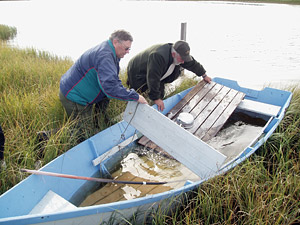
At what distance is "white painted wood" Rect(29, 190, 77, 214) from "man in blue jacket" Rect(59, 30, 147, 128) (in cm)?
123

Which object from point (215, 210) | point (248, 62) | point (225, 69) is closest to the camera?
point (215, 210)

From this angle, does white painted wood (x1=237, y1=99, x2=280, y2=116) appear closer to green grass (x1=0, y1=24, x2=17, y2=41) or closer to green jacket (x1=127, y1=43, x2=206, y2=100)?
green jacket (x1=127, y1=43, x2=206, y2=100)

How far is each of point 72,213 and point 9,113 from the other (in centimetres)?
227

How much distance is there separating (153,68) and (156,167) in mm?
1494

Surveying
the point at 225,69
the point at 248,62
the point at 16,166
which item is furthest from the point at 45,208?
the point at 248,62

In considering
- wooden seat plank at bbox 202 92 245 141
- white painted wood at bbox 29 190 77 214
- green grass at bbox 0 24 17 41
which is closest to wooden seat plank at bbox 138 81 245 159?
wooden seat plank at bbox 202 92 245 141

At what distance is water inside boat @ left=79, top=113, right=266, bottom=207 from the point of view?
276 cm

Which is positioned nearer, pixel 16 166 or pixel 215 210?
pixel 215 210

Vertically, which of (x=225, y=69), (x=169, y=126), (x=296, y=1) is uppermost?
(x=296, y=1)

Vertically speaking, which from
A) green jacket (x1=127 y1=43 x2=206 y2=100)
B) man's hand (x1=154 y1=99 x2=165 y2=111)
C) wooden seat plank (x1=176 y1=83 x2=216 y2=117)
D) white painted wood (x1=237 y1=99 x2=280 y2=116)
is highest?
green jacket (x1=127 y1=43 x2=206 y2=100)

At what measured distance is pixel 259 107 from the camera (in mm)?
4379

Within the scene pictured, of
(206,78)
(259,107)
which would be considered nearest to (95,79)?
(206,78)

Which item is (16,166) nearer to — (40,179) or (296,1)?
(40,179)

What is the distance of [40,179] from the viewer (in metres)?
2.40
